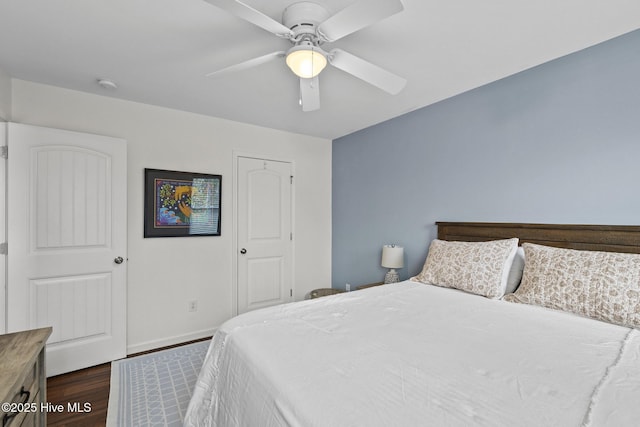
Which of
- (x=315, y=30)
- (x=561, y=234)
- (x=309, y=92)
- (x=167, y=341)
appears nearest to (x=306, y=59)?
(x=315, y=30)

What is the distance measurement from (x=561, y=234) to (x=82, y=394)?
141 inches

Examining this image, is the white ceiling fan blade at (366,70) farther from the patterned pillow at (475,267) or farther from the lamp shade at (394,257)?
the lamp shade at (394,257)

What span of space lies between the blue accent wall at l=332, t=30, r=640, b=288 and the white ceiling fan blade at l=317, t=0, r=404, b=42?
166 cm

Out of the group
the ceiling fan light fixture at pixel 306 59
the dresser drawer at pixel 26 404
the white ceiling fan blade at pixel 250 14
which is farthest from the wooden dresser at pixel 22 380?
the ceiling fan light fixture at pixel 306 59

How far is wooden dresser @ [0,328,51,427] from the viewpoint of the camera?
0.99m

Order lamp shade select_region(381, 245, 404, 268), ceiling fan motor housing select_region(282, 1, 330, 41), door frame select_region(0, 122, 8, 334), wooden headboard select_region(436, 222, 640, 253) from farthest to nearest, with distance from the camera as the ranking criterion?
lamp shade select_region(381, 245, 404, 268)
door frame select_region(0, 122, 8, 334)
wooden headboard select_region(436, 222, 640, 253)
ceiling fan motor housing select_region(282, 1, 330, 41)

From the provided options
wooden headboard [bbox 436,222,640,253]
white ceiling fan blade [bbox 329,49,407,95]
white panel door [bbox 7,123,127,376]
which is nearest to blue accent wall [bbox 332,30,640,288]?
wooden headboard [bbox 436,222,640,253]

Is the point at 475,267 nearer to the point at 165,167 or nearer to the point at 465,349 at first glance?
the point at 465,349

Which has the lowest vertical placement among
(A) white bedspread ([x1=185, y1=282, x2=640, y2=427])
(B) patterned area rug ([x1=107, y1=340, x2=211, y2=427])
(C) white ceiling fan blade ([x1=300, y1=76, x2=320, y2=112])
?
(B) patterned area rug ([x1=107, y1=340, x2=211, y2=427])

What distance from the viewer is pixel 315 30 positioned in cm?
156

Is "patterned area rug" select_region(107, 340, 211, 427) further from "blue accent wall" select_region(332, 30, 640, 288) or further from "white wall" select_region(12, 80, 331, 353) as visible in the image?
"blue accent wall" select_region(332, 30, 640, 288)

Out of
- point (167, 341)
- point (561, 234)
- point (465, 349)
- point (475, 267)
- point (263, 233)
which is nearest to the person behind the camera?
point (465, 349)

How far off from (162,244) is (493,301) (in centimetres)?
291

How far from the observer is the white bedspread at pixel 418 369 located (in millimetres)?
893
